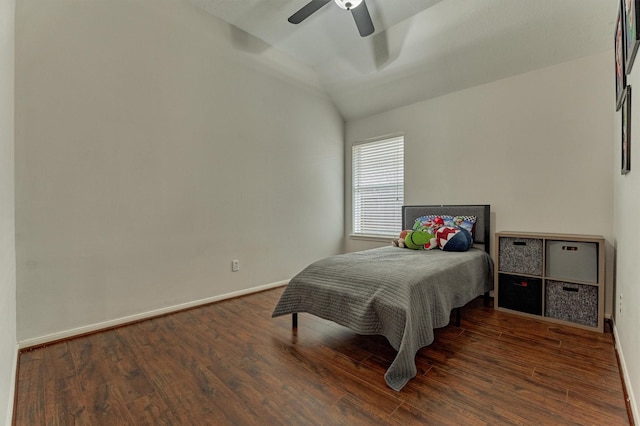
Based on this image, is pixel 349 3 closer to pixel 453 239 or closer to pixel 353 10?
pixel 353 10

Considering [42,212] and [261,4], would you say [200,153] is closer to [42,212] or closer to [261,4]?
[42,212]

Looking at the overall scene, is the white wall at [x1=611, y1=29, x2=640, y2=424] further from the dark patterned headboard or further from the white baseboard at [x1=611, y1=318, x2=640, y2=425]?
the dark patterned headboard

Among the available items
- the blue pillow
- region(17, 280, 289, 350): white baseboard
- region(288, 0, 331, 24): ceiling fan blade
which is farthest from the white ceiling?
region(17, 280, 289, 350): white baseboard

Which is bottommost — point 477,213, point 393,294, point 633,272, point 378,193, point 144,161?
point 393,294

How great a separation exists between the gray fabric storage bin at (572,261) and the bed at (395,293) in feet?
1.75

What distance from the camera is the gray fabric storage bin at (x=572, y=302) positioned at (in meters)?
2.36

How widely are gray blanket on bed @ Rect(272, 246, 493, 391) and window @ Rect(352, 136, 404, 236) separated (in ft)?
→ 5.02

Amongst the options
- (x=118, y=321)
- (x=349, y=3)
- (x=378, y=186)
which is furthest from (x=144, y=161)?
(x=378, y=186)

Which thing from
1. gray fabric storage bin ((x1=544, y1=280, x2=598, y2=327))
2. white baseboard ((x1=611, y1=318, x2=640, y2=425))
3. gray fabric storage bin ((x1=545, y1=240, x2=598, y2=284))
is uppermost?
gray fabric storage bin ((x1=545, y1=240, x2=598, y2=284))

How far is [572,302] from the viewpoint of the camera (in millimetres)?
2438

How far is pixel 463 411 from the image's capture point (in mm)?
1421

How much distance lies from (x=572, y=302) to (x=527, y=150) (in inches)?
56.9

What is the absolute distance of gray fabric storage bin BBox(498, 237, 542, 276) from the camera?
2.60 metres

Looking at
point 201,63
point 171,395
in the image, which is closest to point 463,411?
point 171,395
